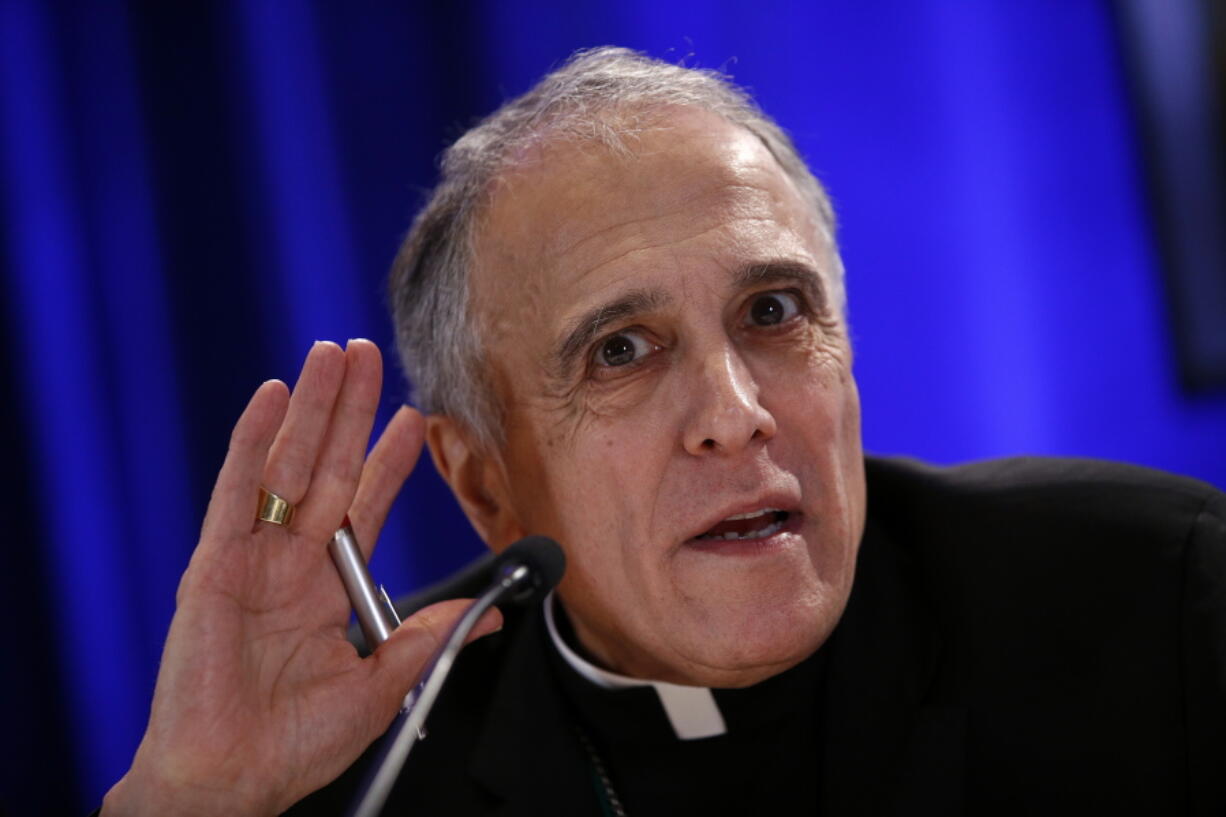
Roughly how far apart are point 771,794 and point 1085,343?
6.73 ft

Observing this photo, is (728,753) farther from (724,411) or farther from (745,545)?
(724,411)

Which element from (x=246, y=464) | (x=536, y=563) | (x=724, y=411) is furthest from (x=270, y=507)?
(x=724, y=411)

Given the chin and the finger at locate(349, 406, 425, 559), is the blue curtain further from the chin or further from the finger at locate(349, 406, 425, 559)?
the chin

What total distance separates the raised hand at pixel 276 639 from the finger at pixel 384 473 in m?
0.09

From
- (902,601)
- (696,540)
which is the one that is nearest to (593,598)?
(696,540)

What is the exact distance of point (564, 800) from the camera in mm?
2080

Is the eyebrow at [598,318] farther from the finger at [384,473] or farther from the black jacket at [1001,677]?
the black jacket at [1001,677]

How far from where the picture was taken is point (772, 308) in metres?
2.01

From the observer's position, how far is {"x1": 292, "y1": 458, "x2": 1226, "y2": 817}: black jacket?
1.81 m

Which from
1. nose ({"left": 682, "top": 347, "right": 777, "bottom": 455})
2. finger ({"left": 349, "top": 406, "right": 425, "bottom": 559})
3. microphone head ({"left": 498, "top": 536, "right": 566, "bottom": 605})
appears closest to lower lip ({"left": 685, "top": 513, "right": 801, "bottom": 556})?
nose ({"left": 682, "top": 347, "right": 777, "bottom": 455})

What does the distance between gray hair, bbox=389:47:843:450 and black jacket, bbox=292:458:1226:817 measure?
1.69 feet

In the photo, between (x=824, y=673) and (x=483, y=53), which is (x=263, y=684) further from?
(x=483, y=53)

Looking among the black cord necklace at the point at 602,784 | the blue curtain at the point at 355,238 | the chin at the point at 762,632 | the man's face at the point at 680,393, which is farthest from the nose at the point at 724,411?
the blue curtain at the point at 355,238

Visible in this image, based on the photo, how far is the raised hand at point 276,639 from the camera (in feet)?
5.47
